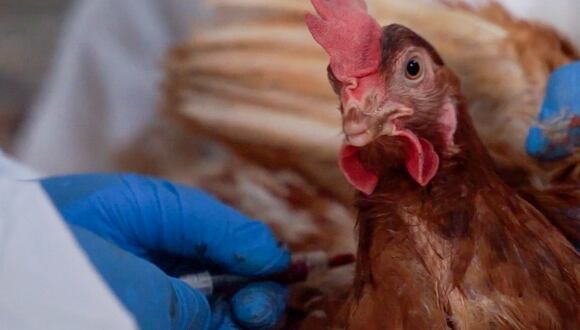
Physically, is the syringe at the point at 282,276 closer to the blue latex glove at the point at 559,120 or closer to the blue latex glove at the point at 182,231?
the blue latex glove at the point at 182,231

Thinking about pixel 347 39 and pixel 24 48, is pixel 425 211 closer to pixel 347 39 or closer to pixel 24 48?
pixel 347 39

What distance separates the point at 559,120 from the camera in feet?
3.20

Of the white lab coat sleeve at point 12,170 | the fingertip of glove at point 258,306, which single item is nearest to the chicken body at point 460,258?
the fingertip of glove at point 258,306

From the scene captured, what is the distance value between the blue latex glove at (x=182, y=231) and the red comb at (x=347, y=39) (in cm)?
27

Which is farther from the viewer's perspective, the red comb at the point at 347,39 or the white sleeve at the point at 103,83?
the white sleeve at the point at 103,83

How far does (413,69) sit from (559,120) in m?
0.30

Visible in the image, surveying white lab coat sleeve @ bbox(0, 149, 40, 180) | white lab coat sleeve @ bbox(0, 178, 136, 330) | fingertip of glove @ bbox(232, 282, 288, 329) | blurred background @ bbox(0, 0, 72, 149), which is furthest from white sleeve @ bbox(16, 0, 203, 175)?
white lab coat sleeve @ bbox(0, 178, 136, 330)

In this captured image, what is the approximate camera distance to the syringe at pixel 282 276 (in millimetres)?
908

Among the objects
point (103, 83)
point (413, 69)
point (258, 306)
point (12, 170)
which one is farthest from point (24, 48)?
point (413, 69)

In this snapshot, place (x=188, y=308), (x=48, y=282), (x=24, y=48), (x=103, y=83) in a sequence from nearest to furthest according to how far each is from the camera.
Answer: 1. (x=48, y=282)
2. (x=188, y=308)
3. (x=103, y=83)
4. (x=24, y=48)

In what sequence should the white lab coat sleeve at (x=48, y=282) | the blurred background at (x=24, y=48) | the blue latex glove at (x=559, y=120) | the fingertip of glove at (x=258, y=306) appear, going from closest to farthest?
the white lab coat sleeve at (x=48, y=282) < the fingertip of glove at (x=258, y=306) < the blue latex glove at (x=559, y=120) < the blurred background at (x=24, y=48)

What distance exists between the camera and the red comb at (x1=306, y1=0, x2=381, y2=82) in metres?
0.71

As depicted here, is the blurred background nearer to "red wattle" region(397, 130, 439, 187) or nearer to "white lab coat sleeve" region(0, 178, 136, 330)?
"white lab coat sleeve" region(0, 178, 136, 330)

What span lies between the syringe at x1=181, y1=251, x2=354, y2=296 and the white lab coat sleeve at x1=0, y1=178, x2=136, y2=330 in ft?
0.60
